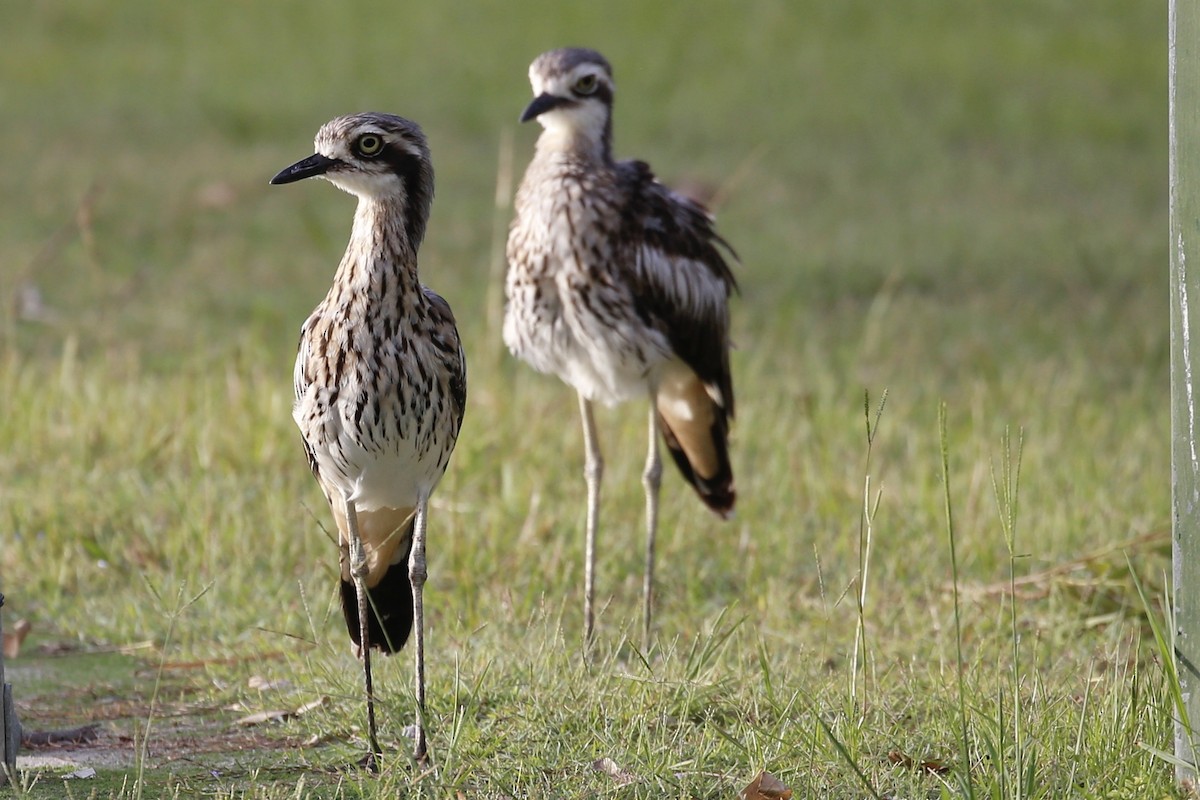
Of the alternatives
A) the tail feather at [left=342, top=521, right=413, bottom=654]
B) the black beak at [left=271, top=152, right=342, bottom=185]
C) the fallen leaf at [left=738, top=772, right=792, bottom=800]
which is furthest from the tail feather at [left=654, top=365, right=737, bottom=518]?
the fallen leaf at [left=738, top=772, right=792, bottom=800]

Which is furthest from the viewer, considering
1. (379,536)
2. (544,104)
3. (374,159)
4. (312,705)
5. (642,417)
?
(642,417)

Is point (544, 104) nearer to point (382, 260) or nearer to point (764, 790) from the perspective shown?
point (382, 260)

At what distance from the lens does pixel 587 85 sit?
4980 mm

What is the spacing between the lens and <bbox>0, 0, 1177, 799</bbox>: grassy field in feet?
11.3

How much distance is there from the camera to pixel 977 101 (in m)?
12.8

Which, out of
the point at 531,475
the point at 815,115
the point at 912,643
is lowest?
the point at 912,643

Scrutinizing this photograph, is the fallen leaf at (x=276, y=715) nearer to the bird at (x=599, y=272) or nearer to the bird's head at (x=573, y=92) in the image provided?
the bird at (x=599, y=272)

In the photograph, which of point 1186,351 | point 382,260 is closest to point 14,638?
point 382,260

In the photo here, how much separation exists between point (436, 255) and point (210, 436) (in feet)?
11.7

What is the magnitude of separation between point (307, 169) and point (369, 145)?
16 cm

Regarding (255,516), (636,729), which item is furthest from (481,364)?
(636,729)

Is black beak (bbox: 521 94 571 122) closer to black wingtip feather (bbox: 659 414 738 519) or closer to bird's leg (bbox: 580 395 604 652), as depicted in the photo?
bird's leg (bbox: 580 395 604 652)

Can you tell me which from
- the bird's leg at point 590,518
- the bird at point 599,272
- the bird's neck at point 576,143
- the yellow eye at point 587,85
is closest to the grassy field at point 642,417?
the bird's leg at point 590,518

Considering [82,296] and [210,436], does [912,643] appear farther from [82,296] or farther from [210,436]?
[82,296]
